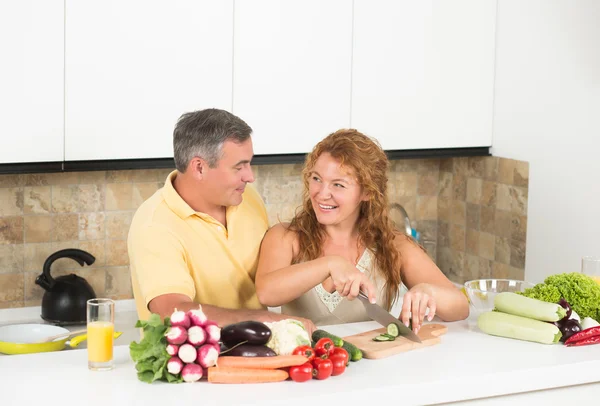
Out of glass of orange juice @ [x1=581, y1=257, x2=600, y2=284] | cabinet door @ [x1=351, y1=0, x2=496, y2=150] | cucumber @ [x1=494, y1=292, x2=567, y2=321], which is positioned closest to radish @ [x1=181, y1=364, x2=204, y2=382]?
cucumber @ [x1=494, y1=292, x2=567, y2=321]

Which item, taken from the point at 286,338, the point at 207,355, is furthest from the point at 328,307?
the point at 207,355

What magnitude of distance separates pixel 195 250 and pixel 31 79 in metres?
0.92

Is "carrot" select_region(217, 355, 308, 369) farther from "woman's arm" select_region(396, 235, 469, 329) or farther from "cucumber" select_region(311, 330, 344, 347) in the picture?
"woman's arm" select_region(396, 235, 469, 329)

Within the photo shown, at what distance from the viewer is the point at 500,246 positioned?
380 cm

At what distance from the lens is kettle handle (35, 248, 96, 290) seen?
3273 mm

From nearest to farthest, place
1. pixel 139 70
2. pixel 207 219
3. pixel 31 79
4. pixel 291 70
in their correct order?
pixel 207 219 → pixel 31 79 → pixel 139 70 → pixel 291 70

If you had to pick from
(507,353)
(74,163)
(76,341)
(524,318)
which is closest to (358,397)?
(507,353)

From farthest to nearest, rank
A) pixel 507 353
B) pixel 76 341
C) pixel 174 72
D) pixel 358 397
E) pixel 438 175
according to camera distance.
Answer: pixel 438 175 → pixel 174 72 → pixel 76 341 → pixel 507 353 → pixel 358 397

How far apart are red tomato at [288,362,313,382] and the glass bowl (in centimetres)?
75

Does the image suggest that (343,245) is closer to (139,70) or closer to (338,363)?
(338,363)

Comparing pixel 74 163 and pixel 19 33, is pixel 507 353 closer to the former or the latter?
pixel 74 163

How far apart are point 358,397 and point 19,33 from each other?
6.00 ft

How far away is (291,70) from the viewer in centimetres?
341

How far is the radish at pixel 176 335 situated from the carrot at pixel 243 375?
0.11 meters
